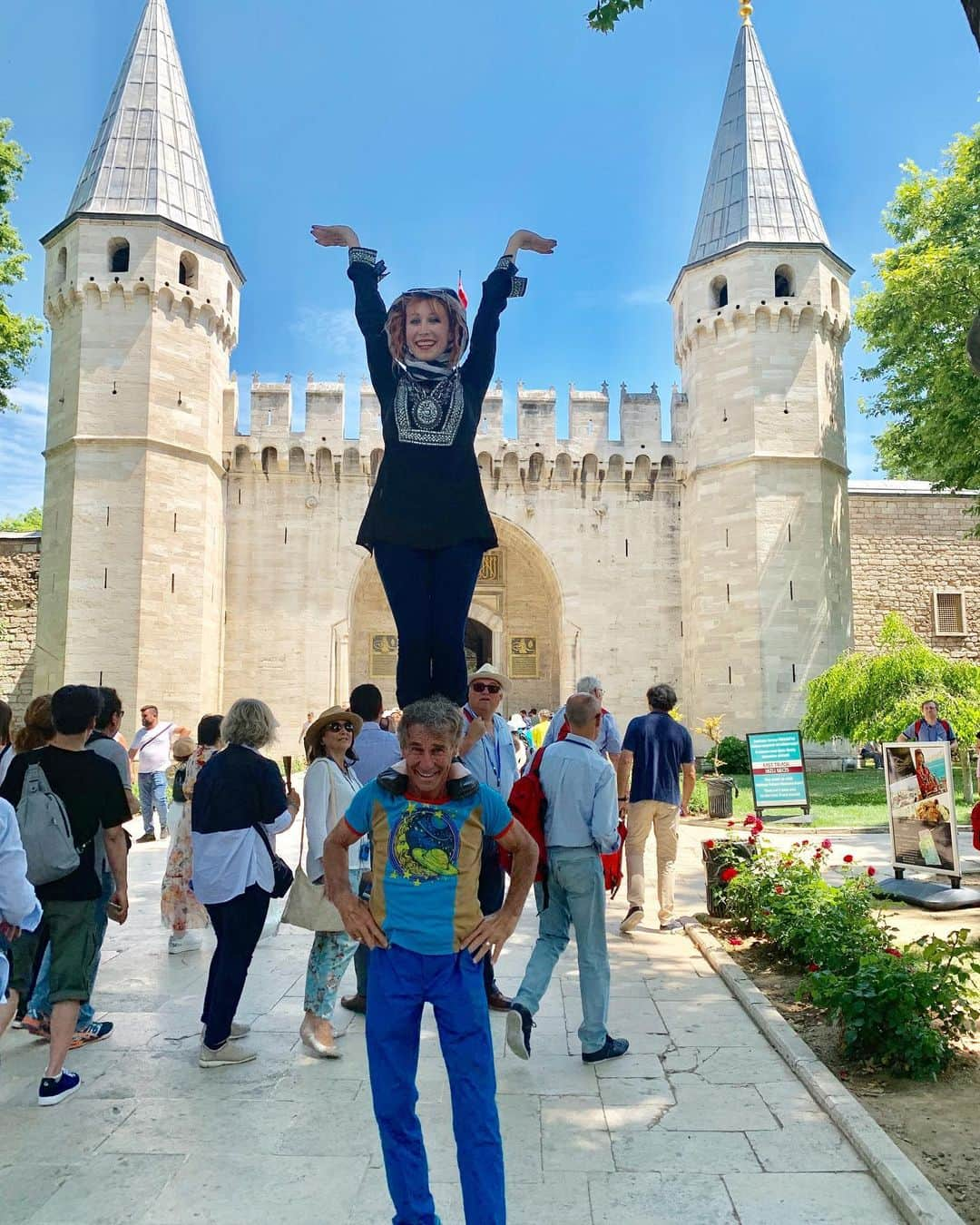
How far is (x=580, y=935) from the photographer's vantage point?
439 cm

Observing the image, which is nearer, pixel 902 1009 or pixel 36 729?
pixel 902 1009

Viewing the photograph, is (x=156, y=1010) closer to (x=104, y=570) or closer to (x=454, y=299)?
(x=454, y=299)

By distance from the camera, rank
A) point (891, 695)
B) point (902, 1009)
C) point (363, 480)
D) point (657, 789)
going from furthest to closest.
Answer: point (363, 480), point (891, 695), point (657, 789), point (902, 1009)

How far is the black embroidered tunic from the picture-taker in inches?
144

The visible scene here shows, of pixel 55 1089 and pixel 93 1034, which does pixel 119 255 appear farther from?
pixel 55 1089

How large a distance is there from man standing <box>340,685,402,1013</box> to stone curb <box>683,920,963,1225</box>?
2083mm

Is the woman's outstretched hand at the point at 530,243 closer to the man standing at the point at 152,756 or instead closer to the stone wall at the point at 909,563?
the man standing at the point at 152,756

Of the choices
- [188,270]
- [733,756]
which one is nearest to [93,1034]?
[733,756]

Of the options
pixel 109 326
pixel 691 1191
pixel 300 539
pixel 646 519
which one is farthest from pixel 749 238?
pixel 691 1191

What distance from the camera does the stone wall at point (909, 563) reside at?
26609 millimetres

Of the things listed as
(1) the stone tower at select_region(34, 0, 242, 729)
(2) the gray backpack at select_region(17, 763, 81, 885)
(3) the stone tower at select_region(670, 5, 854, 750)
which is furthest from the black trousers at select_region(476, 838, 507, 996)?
(3) the stone tower at select_region(670, 5, 854, 750)

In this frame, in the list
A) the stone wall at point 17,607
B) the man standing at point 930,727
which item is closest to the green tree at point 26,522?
the stone wall at point 17,607

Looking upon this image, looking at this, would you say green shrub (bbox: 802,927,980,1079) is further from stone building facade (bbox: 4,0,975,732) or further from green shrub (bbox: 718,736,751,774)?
stone building facade (bbox: 4,0,975,732)

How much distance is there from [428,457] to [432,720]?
1482 millimetres
